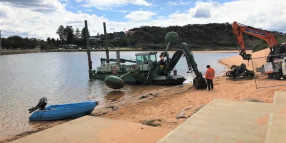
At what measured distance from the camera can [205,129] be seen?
6.34 meters

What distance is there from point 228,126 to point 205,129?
0.66m

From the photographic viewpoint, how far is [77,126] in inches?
331

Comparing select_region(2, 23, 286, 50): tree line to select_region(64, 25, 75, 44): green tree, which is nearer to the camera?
select_region(2, 23, 286, 50): tree line

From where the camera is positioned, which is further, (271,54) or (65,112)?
(271,54)

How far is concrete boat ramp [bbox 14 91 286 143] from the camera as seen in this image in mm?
5730

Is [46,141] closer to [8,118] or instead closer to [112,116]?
[112,116]

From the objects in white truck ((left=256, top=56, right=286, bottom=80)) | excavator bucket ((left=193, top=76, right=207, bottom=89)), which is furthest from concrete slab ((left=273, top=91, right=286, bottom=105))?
white truck ((left=256, top=56, right=286, bottom=80))

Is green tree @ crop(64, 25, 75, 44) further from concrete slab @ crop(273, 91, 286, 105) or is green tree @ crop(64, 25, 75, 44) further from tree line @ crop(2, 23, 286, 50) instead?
concrete slab @ crop(273, 91, 286, 105)

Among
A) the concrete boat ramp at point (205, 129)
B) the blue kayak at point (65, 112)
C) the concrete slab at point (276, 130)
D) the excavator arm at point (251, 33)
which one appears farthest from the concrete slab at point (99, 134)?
the excavator arm at point (251, 33)

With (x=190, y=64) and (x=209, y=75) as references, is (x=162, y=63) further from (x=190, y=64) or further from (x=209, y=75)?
(x=209, y=75)

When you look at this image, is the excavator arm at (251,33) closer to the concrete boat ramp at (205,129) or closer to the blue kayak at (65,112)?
the concrete boat ramp at (205,129)

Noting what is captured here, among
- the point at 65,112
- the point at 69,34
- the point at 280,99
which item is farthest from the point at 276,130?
the point at 69,34

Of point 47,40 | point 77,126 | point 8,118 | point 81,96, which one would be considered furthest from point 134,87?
point 47,40

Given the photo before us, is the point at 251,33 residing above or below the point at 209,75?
above
